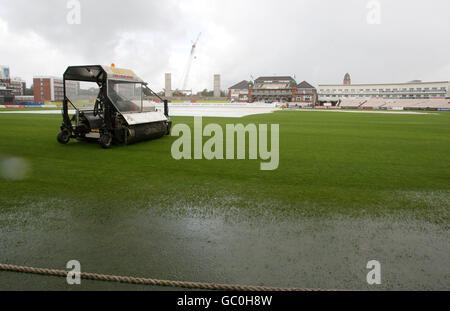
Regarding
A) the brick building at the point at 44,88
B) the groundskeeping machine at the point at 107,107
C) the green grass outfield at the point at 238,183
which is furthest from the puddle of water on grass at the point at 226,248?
the brick building at the point at 44,88

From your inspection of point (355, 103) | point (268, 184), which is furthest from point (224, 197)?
point (355, 103)

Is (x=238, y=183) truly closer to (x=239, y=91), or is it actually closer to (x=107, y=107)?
(x=107, y=107)

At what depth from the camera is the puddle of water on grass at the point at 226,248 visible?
319cm

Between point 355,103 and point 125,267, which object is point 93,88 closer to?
point 125,267

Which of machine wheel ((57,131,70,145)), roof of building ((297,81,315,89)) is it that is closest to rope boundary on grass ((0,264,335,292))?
machine wheel ((57,131,70,145))

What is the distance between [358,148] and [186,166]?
6914 millimetres

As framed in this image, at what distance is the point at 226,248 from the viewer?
377 centimetres

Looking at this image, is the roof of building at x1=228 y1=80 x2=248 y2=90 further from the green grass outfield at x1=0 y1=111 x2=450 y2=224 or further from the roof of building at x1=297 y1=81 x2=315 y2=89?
the green grass outfield at x1=0 y1=111 x2=450 y2=224

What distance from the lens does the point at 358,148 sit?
1177cm

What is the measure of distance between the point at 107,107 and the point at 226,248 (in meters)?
8.31

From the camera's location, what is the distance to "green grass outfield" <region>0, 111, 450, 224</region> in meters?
5.22

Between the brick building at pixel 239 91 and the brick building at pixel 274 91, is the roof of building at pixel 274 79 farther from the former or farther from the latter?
the brick building at pixel 239 91

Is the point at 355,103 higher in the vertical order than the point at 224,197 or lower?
higher

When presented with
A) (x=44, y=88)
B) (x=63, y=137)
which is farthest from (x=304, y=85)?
(x=63, y=137)
